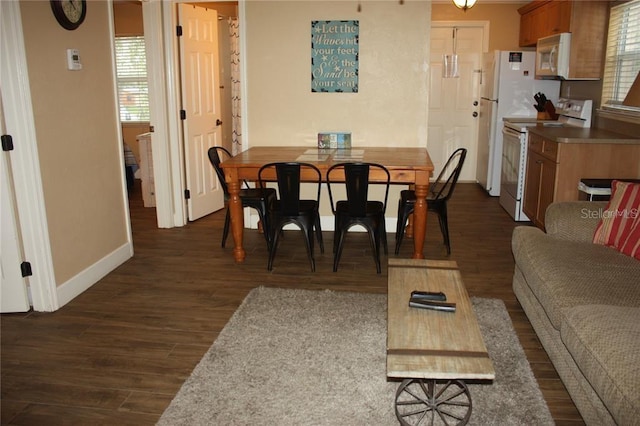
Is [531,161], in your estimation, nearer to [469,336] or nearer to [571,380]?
[571,380]

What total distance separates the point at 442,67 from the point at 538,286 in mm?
5123

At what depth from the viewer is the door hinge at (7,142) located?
304cm

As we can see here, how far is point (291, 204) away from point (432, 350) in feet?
7.13

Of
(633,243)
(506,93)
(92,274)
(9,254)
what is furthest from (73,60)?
(506,93)

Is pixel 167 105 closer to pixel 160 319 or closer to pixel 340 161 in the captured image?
pixel 340 161

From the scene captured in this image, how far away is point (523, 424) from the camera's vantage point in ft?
7.23

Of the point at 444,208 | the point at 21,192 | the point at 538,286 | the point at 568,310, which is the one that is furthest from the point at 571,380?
the point at 21,192

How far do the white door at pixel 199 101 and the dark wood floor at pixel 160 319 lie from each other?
0.45 m

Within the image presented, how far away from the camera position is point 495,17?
700cm

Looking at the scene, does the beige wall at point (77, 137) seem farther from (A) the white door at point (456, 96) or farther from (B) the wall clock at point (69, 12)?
(A) the white door at point (456, 96)

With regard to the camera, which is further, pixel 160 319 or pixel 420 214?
pixel 420 214

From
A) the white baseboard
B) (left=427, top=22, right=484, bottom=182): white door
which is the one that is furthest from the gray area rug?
(left=427, top=22, right=484, bottom=182): white door

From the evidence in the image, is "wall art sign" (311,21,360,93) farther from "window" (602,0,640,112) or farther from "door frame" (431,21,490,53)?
"door frame" (431,21,490,53)

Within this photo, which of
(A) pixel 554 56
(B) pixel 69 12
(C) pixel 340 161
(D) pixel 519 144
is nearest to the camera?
(B) pixel 69 12
